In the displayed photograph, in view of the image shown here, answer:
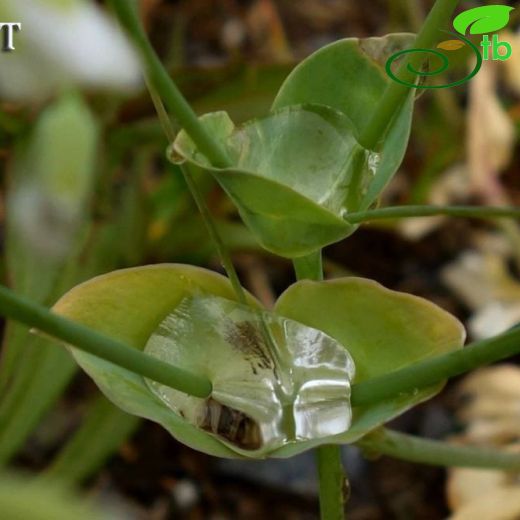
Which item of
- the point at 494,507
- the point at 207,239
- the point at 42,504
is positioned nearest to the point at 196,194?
the point at 42,504

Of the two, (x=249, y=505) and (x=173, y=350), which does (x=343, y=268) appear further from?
(x=173, y=350)

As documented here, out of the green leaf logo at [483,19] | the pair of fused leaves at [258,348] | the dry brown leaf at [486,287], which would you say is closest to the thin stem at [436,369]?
the pair of fused leaves at [258,348]

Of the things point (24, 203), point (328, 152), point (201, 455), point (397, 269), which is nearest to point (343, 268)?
→ point (397, 269)

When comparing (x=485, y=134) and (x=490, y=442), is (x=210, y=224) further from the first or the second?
(x=485, y=134)

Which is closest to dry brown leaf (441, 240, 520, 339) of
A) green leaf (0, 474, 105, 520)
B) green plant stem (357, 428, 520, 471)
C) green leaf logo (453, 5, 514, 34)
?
green plant stem (357, 428, 520, 471)

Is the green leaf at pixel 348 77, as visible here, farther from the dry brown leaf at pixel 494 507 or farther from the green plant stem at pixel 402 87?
the dry brown leaf at pixel 494 507
